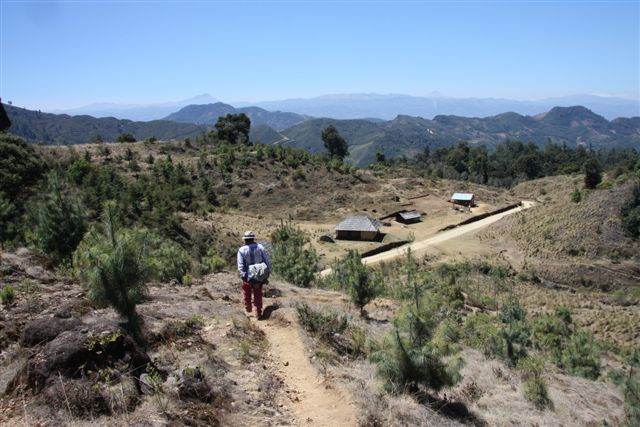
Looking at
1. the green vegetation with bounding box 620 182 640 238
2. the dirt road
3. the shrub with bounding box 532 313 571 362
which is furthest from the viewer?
the green vegetation with bounding box 620 182 640 238

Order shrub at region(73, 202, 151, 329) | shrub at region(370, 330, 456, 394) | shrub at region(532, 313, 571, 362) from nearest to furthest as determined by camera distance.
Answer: shrub at region(73, 202, 151, 329) < shrub at region(370, 330, 456, 394) < shrub at region(532, 313, 571, 362)

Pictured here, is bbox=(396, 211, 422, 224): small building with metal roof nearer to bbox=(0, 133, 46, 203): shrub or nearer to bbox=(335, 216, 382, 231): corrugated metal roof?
bbox=(335, 216, 382, 231): corrugated metal roof

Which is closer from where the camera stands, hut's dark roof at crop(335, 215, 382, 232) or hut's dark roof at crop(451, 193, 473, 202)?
hut's dark roof at crop(335, 215, 382, 232)

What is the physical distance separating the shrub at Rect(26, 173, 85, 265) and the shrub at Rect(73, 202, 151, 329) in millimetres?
5628

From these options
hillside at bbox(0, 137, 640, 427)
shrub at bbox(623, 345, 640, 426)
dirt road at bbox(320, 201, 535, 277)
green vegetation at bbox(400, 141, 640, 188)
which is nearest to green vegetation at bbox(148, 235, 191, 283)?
hillside at bbox(0, 137, 640, 427)

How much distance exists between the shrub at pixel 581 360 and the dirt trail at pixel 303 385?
346 inches

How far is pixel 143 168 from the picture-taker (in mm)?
45469

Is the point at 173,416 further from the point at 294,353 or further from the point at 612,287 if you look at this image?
the point at 612,287

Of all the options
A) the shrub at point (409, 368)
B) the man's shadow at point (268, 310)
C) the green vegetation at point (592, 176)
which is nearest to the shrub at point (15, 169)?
the man's shadow at point (268, 310)

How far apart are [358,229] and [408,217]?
27.5ft

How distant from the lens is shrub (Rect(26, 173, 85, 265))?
35.4ft

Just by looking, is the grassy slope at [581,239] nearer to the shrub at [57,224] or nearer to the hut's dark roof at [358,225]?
the hut's dark roof at [358,225]

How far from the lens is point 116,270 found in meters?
5.80

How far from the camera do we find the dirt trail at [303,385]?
559cm
